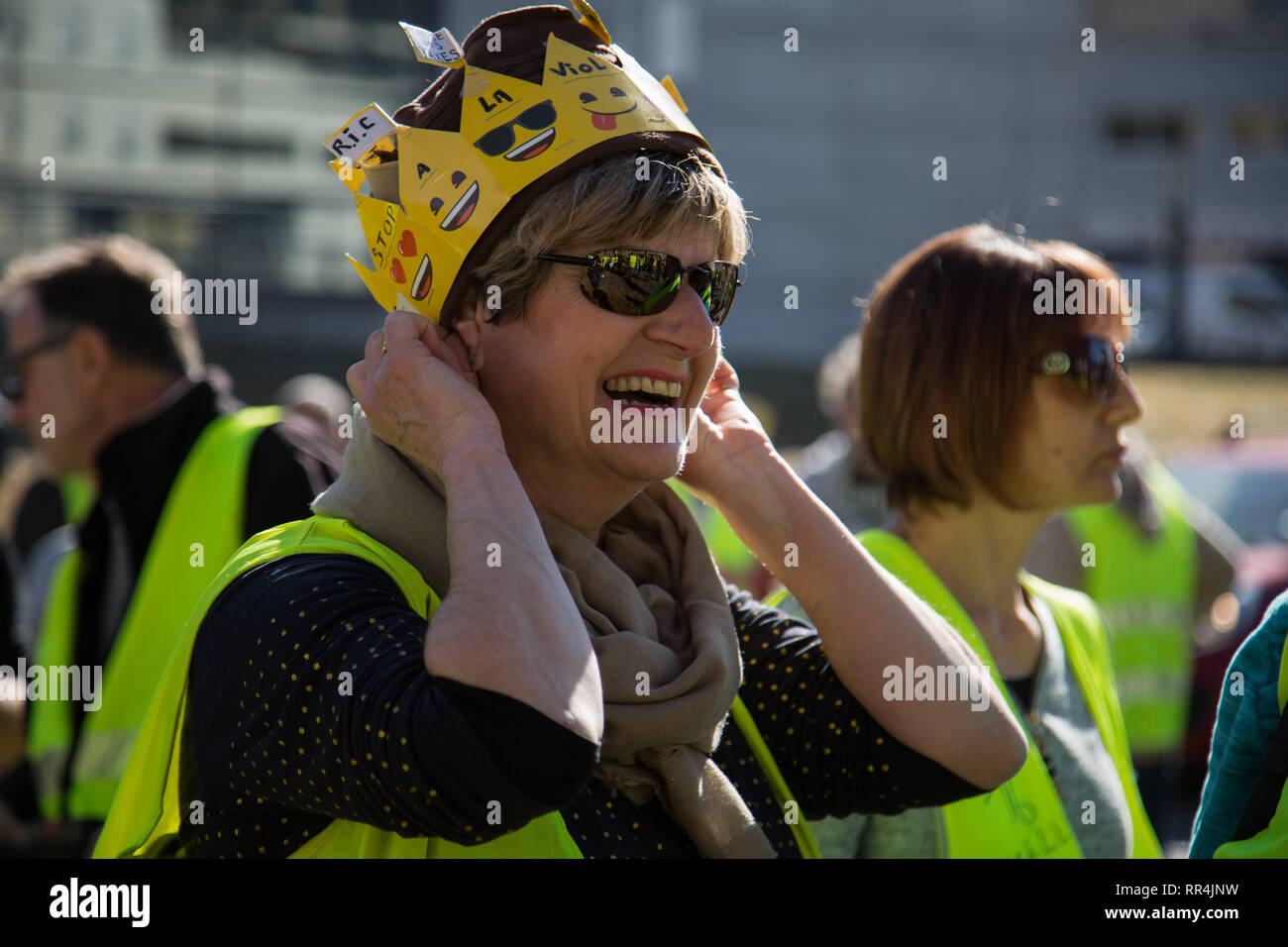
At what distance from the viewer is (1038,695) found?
8.89ft

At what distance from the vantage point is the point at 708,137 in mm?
26172

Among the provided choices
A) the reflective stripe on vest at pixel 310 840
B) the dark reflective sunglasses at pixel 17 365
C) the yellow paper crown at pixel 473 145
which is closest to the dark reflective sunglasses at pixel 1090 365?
the yellow paper crown at pixel 473 145

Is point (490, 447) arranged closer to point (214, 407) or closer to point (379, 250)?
point (379, 250)

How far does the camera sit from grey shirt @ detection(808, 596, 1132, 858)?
7.98 ft

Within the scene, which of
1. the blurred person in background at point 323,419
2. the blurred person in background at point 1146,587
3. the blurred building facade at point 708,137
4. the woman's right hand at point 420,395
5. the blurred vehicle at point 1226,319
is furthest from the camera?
the blurred vehicle at point 1226,319

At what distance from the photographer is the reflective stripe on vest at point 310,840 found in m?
1.65

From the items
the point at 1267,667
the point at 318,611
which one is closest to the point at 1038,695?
the point at 1267,667

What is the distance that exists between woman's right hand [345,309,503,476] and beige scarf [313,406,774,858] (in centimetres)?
5

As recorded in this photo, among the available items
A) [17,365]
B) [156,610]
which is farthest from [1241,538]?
[17,365]

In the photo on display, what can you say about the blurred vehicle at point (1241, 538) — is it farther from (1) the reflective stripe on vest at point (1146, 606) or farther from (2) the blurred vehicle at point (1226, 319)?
(2) the blurred vehicle at point (1226, 319)

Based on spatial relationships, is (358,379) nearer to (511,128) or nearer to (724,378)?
(511,128)

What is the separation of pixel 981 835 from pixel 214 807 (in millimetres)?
1383

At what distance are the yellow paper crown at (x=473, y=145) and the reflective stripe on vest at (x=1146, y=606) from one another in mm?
3146

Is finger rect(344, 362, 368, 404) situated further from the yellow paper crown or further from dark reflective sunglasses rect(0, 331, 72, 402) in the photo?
dark reflective sunglasses rect(0, 331, 72, 402)
